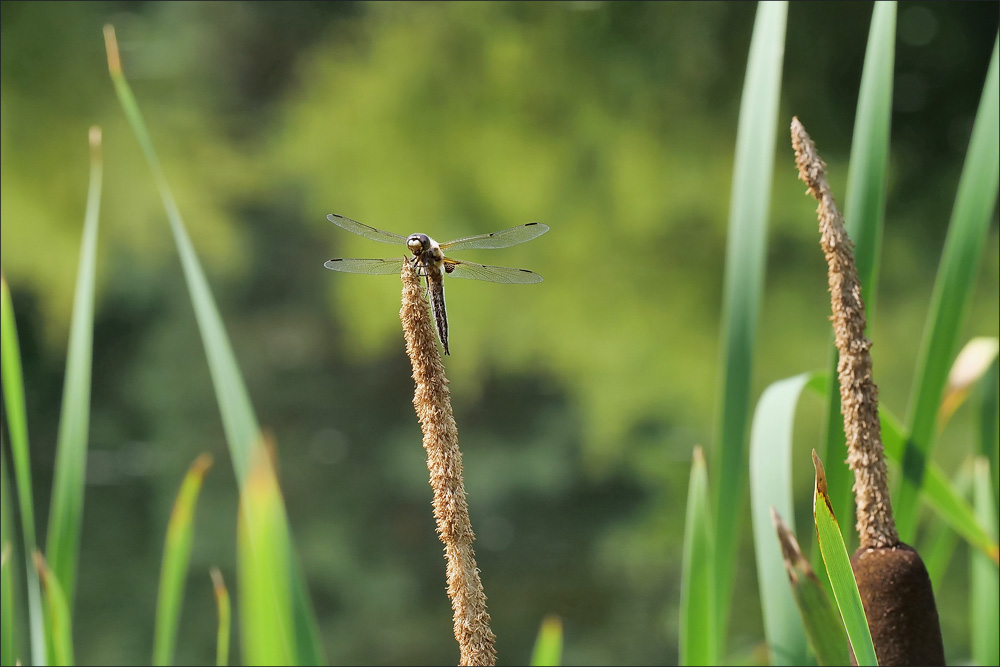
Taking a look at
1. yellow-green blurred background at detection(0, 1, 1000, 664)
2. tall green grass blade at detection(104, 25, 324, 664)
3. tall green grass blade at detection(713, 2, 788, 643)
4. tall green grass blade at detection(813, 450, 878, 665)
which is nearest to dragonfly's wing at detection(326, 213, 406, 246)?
tall green grass blade at detection(104, 25, 324, 664)

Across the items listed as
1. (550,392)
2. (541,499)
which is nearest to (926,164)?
(550,392)

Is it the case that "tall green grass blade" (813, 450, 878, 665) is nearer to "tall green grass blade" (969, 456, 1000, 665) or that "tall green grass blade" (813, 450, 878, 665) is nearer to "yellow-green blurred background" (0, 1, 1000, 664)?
"tall green grass blade" (969, 456, 1000, 665)

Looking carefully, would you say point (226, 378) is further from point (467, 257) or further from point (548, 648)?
point (467, 257)

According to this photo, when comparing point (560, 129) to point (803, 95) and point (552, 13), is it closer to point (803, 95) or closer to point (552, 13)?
point (552, 13)

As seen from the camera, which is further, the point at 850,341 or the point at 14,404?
the point at 14,404

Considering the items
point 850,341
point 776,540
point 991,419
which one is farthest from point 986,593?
point 850,341

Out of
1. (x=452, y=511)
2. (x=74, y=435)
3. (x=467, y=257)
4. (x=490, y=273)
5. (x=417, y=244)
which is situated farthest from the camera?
(x=467, y=257)
